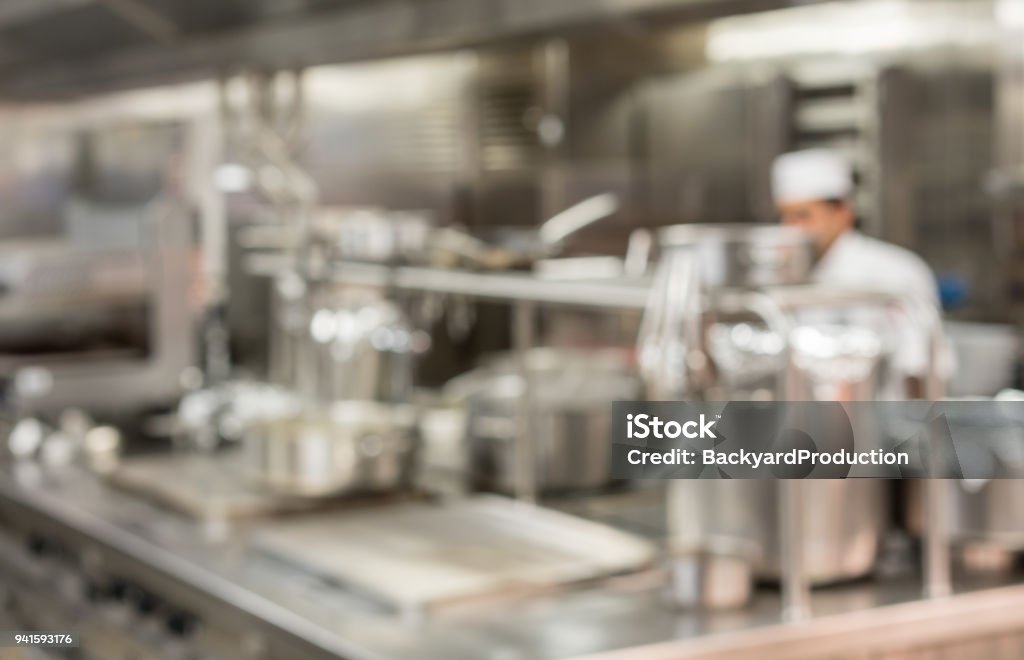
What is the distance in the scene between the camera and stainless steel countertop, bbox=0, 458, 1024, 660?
1.55m

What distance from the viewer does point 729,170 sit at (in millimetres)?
4309

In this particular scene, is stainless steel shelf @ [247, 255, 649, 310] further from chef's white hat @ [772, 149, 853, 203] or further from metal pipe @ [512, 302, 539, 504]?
chef's white hat @ [772, 149, 853, 203]

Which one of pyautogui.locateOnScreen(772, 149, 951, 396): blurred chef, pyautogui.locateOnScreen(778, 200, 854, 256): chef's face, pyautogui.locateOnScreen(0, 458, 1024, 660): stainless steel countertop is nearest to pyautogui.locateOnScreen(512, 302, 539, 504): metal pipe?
pyautogui.locateOnScreen(0, 458, 1024, 660): stainless steel countertop

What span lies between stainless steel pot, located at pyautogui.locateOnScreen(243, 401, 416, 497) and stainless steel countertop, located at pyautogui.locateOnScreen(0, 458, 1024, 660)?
0.13 metres

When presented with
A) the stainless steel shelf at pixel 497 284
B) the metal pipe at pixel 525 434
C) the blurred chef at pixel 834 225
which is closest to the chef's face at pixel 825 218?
the blurred chef at pixel 834 225

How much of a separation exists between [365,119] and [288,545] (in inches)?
120

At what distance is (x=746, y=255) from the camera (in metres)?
1.64

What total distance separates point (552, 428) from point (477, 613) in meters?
0.53

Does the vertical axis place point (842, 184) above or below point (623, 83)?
below

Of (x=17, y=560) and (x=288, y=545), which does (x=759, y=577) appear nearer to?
(x=288, y=545)

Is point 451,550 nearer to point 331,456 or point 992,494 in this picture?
point 331,456

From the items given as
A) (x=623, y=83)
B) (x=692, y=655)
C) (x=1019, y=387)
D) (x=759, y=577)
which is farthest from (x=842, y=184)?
(x=692, y=655)

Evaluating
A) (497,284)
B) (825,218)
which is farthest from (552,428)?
(825,218)

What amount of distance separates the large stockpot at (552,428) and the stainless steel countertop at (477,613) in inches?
4.8
